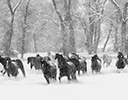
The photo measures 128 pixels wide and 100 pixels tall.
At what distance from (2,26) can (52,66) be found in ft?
95.8

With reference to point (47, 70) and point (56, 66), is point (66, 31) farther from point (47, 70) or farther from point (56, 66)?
point (47, 70)

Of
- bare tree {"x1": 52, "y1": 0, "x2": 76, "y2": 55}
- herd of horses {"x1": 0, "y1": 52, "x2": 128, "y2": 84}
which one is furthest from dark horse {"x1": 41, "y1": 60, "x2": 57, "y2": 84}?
bare tree {"x1": 52, "y1": 0, "x2": 76, "y2": 55}

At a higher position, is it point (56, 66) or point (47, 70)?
point (47, 70)

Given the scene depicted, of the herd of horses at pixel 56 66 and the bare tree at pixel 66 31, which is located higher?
the bare tree at pixel 66 31

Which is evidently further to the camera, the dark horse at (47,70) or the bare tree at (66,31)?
the bare tree at (66,31)

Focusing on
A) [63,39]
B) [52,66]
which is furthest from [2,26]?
[52,66]

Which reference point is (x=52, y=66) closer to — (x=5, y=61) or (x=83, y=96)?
(x=5, y=61)

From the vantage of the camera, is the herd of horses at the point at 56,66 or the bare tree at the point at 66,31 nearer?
A: the herd of horses at the point at 56,66

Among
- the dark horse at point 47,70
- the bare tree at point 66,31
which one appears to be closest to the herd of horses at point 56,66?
the dark horse at point 47,70

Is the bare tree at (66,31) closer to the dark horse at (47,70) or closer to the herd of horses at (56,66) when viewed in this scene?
the herd of horses at (56,66)

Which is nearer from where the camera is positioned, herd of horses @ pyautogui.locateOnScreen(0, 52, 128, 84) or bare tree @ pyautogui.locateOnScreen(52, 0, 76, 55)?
herd of horses @ pyautogui.locateOnScreen(0, 52, 128, 84)

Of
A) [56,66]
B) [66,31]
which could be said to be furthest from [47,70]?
[66,31]

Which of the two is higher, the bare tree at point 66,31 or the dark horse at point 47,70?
the bare tree at point 66,31

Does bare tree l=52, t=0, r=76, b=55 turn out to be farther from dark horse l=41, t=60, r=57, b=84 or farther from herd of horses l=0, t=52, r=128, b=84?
dark horse l=41, t=60, r=57, b=84
